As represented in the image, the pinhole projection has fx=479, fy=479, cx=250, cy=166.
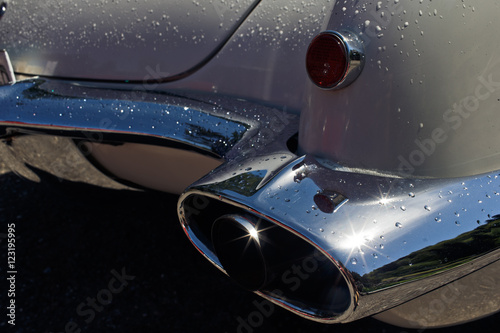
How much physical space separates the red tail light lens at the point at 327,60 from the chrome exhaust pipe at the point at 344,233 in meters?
0.21

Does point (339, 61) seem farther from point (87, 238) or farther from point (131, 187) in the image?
point (87, 238)

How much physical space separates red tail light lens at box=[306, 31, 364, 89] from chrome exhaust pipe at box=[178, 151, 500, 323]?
0.21 meters

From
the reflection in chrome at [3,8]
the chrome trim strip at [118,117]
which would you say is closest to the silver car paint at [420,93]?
the chrome trim strip at [118,117]

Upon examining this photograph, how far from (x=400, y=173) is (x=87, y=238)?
1.67m

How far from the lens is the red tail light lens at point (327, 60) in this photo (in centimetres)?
112

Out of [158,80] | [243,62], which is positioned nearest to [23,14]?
[158,80]

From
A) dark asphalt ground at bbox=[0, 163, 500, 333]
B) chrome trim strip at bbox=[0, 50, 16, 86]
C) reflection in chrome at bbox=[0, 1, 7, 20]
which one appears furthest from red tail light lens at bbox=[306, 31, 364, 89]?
reflection in chrome at bbox=[0, 1, 7, 20]

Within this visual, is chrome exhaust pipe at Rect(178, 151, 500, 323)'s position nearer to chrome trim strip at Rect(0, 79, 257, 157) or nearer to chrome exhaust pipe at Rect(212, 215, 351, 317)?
chrome exhaust pipe at Rect(212, 215, 351, 317)

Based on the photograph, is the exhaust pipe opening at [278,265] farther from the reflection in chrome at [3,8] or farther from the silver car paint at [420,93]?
the reflection in chrome at [3,8]

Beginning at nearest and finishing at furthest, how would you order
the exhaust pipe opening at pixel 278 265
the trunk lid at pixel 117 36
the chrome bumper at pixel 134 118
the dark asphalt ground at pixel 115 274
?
the exhaust pipe opening at pixel 278 265 < the chrome bumper at pixel 134 118 < the trunk lid at pixel 117 36 < the dark asphalt ground at pixel 115 274

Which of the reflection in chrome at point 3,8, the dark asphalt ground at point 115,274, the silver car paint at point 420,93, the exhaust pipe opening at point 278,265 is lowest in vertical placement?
the dark asphalt ground at point 115,274

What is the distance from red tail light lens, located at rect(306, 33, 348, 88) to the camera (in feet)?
3.67

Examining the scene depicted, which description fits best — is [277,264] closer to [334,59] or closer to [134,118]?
[334,59]

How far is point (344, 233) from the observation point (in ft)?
3.46
